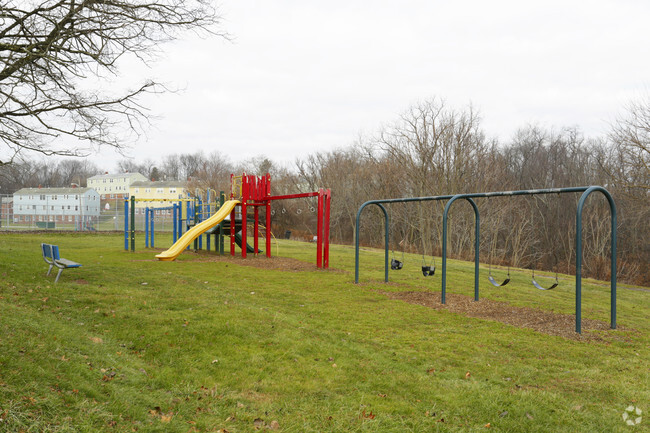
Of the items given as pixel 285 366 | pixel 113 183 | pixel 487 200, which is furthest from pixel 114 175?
pixel 285 366

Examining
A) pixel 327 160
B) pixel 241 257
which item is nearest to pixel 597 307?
pixel 241 257

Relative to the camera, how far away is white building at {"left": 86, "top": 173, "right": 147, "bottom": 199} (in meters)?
97.2

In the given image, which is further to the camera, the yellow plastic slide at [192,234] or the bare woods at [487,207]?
the bare woods at [487,207]

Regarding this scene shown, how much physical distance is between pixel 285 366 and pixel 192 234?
42.0 ft

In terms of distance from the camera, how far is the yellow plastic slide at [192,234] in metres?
16.5

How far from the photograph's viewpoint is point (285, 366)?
552cm

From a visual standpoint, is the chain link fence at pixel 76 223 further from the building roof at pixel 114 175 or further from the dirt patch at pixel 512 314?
the building roof at pixel 114 175

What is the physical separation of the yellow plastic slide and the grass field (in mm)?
6794

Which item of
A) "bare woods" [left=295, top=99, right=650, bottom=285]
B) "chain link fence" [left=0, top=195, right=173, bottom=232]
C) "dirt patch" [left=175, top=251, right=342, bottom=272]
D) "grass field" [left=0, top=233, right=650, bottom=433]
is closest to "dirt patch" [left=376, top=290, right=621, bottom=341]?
"grass field" [left=0, top=233, right=650, bottom=433]

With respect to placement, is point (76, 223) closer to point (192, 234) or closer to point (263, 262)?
point (192, 234)

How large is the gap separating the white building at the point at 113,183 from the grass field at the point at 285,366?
94.7m

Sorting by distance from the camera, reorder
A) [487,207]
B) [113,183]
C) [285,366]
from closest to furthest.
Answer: [285,366] < [487,207] < [113,183]

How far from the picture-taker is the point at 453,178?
108ft

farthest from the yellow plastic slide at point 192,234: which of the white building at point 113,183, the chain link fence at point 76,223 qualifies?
the white building at point 113,183
